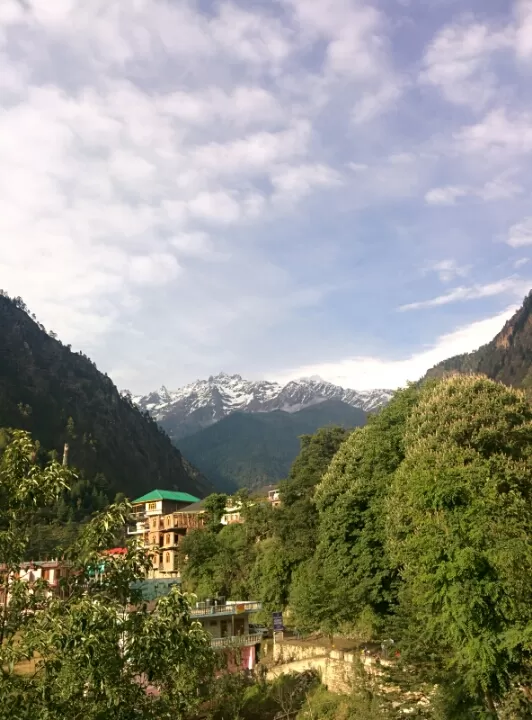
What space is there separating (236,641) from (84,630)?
34.2m

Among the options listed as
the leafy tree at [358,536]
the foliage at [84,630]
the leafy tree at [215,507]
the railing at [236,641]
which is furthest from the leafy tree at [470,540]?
the leafy tree at [215,507]

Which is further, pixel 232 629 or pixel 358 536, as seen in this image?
pixel 232 629

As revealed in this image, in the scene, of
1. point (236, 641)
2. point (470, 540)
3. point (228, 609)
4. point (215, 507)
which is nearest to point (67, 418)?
point (215, 507)

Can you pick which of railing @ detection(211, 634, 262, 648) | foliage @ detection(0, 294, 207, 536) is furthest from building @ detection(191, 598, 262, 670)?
foliage @ detection(0, 294, 207, 536)

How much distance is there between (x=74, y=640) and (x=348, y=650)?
30.0 meters

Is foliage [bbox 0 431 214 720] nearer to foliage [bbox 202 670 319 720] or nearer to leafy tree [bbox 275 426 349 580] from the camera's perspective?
foliage [bbox 202 670 319 720]

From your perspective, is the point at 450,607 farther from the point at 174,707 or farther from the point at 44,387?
the point at 44,387

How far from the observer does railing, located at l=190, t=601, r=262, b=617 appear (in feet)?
128

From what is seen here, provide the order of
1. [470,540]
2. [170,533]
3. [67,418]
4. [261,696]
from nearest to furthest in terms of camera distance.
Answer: [470,540] < [261,696] < [170,533] < [67,418]

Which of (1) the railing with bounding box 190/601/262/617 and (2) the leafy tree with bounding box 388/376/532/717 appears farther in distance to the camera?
(1) the railing with bounding box 190/601/262/617

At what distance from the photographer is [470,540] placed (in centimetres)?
2284

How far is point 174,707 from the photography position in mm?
9367

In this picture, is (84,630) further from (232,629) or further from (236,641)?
(232,629)

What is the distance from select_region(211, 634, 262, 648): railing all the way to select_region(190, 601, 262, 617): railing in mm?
1910
